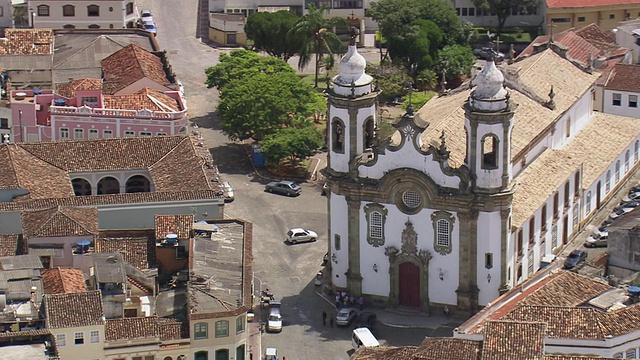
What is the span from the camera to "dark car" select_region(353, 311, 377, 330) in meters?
131

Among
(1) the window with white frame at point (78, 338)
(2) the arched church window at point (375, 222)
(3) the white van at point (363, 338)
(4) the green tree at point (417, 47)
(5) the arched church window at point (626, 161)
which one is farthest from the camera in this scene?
(4) the green tree at point (417, 47)

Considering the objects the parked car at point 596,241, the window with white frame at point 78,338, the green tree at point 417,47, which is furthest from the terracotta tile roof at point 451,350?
the green tree at point 417,47

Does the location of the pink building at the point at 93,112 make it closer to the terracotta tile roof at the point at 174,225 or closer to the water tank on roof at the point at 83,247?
the terracotta tile roof at the point at 174,225

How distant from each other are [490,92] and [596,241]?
20657mm

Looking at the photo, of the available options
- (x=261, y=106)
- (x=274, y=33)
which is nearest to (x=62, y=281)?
(x=261, y=106)

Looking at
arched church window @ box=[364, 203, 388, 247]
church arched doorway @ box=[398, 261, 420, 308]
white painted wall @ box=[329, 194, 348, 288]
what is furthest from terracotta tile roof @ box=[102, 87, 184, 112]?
church arched doorway @ box=[398, 261, 420, 308]

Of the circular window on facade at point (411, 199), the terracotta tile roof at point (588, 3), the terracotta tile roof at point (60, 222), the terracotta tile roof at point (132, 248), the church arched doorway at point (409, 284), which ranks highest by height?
the terracotta tile roof at point (588, 3)

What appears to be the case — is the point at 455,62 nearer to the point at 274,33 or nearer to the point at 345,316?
the point at 274,33

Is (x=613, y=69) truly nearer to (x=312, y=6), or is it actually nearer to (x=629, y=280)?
(x=312, y=6)

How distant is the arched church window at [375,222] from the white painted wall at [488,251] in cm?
705

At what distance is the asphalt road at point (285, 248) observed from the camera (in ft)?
423

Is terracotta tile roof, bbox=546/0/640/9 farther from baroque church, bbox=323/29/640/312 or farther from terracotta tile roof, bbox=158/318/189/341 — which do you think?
terracotta tile roof, bbox=158/318/189/341

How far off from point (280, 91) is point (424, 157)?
3872 cm

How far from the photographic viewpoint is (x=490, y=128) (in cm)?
12862
